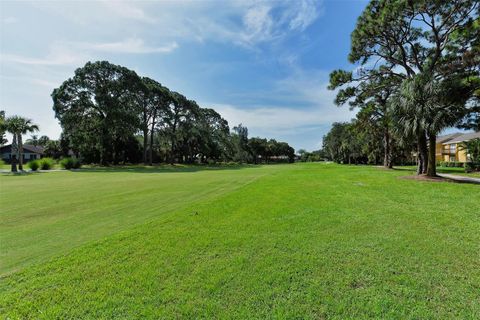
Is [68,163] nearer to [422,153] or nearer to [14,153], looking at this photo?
[14,153]

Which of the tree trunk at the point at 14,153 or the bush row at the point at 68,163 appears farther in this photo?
the bush row at the point at 68,163

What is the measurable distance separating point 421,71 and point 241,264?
20646 mm

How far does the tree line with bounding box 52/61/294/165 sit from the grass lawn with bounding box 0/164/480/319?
34702mm

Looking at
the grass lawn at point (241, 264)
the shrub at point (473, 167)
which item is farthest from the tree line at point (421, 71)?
the grass lawn at point (241, 264)

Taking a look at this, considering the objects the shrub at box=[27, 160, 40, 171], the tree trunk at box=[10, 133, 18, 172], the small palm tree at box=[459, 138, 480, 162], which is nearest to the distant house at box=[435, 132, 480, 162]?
the small palm tree at box=[459, 138, 480, 162]

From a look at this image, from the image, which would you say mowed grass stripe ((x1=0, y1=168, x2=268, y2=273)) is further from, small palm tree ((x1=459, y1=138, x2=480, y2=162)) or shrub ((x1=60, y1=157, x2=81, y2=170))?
shrub ((x1=60, y1=157, x2=81, y2=170))

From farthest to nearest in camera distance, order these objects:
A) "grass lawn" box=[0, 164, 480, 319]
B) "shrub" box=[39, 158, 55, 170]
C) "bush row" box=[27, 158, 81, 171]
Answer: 1. "shrub" box=[39, 158, 55, 170]
2. "bush row" box=[27, 158, 81, 171]
3. "grass lawn" box=[0, 164, 480, 319]

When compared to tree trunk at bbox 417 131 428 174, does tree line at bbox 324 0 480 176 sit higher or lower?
higher

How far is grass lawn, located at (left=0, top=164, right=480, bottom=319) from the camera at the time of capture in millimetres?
2715

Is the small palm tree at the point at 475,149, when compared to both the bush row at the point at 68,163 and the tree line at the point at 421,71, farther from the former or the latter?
the bush row at the point at 68,163

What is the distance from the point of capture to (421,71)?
17.5 m

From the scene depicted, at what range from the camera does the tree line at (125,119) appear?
121 feet

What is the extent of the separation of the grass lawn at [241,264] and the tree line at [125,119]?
1366 inches

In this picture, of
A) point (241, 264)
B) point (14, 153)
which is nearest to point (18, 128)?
point (14, 153)
